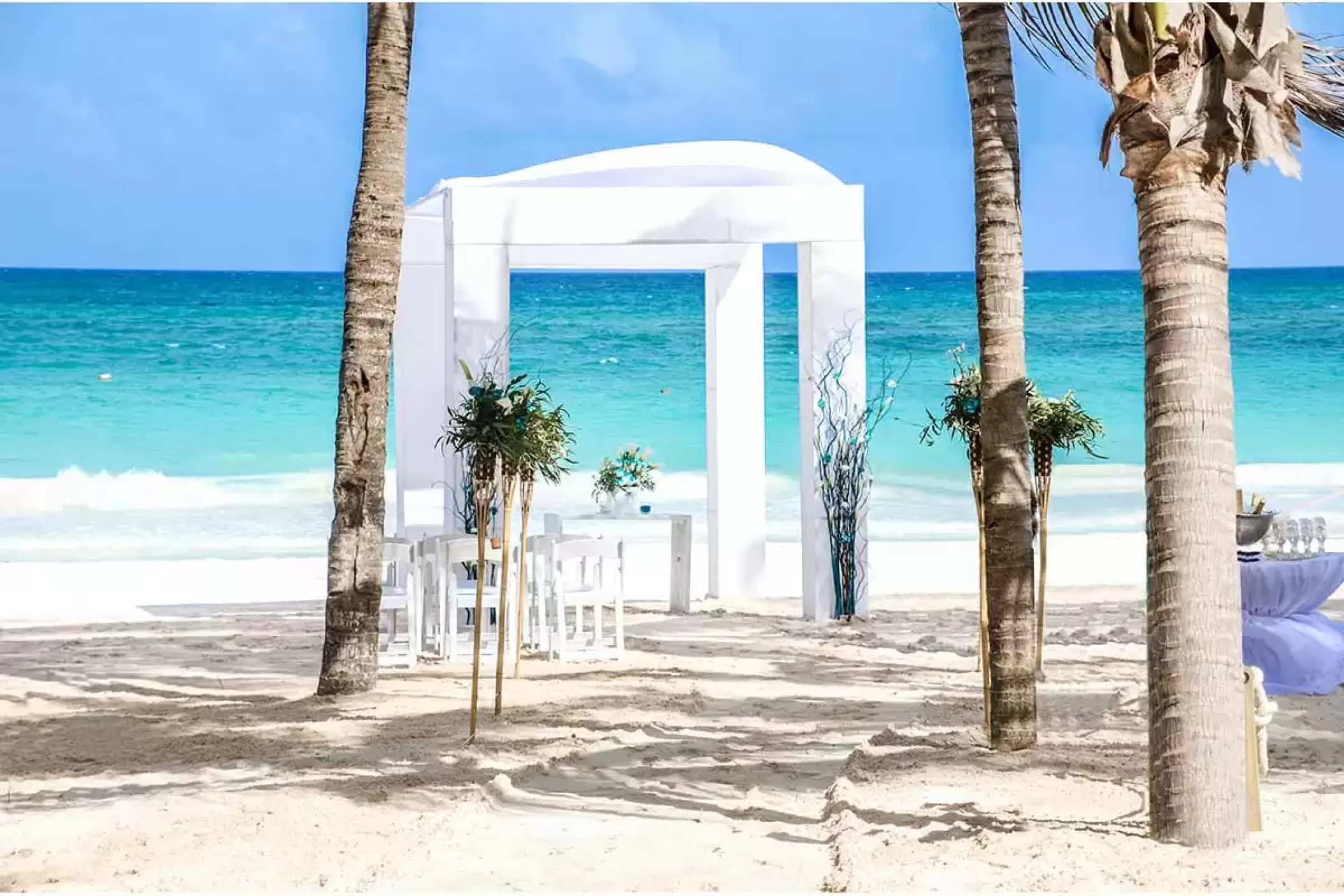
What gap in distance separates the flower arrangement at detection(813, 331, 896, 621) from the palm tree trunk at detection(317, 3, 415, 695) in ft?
12.0

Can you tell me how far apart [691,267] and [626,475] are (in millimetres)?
1740

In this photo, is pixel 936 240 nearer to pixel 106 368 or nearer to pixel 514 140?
pixel 514 140

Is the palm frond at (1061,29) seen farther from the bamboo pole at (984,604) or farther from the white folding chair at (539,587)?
the white folding chair at (539,587)

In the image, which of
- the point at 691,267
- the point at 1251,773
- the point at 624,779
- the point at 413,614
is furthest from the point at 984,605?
the point at 691,267

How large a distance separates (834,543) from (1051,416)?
8.89ft

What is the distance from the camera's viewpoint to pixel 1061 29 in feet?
16.5

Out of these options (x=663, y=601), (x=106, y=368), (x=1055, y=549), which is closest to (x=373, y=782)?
(x=663, y=601)

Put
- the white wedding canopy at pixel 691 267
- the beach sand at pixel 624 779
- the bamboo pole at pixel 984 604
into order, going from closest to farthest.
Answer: the beach sand at pixel 624 779, the bamboo pole at pixel 984 604, the white wedding canopy at pixel 691 267

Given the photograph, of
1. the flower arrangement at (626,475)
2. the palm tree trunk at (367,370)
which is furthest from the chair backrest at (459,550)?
the flower arrangement at (626,475)

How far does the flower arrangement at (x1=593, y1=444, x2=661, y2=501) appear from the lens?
10758 millimetres

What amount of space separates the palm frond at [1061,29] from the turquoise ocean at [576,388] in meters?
16.3

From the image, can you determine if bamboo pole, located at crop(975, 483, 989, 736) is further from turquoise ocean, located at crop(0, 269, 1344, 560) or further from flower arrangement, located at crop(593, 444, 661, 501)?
turquoise ocean, located at crop(0, 269, 1344, 560)

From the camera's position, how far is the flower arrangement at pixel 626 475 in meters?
10.8

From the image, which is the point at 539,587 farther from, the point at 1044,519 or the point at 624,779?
the point at 624,779
